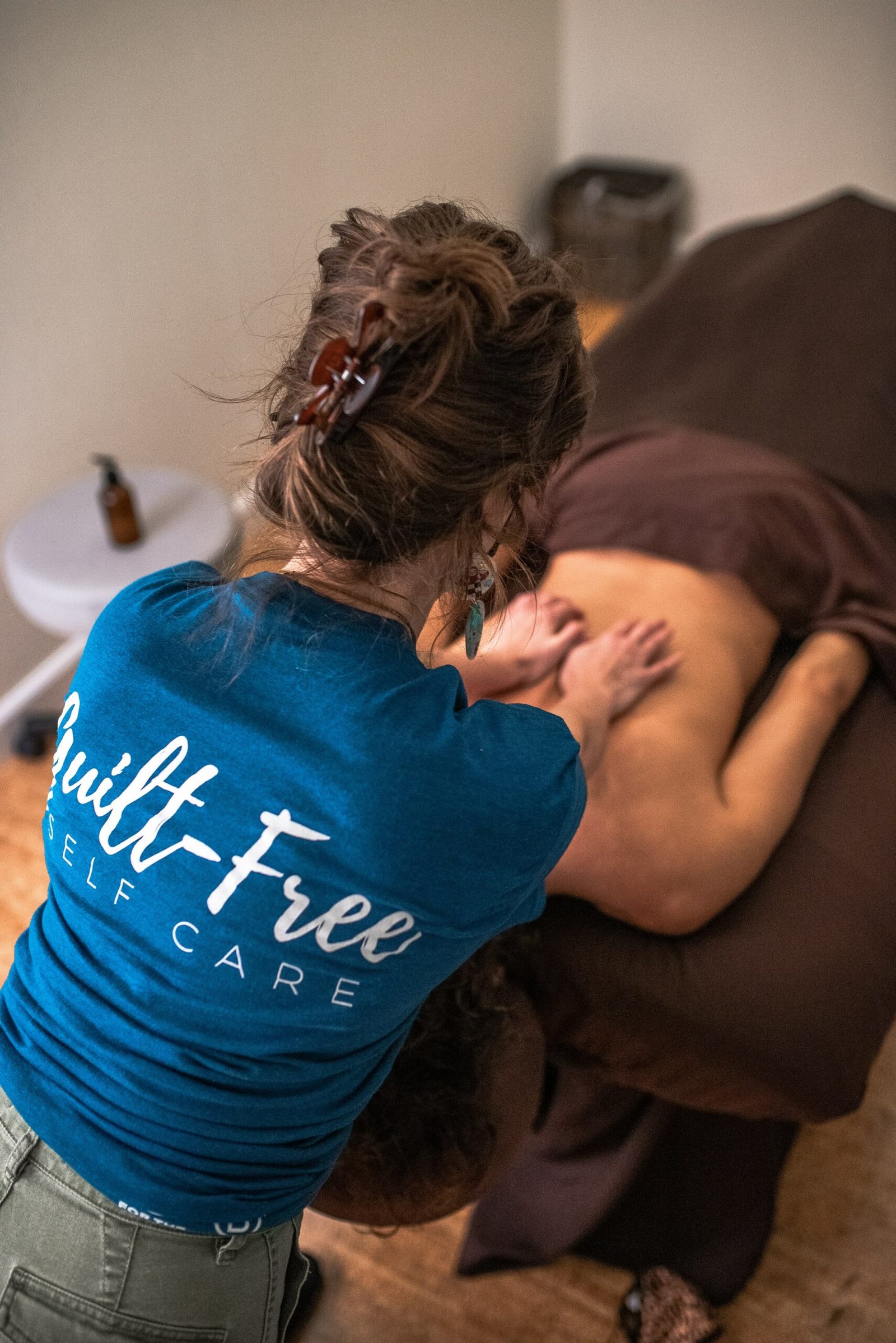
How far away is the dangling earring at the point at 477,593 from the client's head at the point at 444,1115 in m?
0.38

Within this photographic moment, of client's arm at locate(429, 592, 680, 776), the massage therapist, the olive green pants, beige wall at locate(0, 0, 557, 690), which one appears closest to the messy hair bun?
the massage therapist

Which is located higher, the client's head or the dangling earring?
the dangling earring

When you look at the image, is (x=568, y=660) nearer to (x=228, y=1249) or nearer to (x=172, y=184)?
(x=228, y=1249)

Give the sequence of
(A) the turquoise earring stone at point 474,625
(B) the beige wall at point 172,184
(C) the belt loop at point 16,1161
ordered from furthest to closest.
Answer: (B) the beige wall at point 172,184 < (A) the turquoise earring stone at point 474,625 < (C) the belt loop at point 16,1161

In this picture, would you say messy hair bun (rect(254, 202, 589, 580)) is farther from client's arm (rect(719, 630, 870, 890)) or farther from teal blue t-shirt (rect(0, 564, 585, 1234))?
Answer: client's arm (rect(719, 630, 870, 890))

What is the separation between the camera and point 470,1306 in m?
1.44

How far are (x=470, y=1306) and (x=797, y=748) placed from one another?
2.74ft

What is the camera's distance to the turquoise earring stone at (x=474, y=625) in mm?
991

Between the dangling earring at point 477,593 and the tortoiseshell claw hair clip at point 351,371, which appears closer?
the tortoiseshell claw hair clip at point 351,371

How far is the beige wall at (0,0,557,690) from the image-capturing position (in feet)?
6.62

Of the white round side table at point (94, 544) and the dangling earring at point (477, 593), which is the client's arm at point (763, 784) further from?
the white round side table at point (94, 544)

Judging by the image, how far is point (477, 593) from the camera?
98 cm

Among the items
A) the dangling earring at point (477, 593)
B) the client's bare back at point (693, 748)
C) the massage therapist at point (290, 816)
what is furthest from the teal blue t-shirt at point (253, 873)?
the client's bare back at point (693, 748)

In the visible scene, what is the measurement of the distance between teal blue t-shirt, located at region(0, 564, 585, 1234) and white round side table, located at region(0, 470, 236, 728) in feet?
3.23
